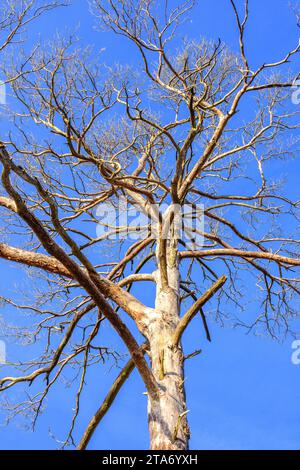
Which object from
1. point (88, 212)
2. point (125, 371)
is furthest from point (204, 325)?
point (88, 212)

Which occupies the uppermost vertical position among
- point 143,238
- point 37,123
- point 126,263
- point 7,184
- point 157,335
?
point 37,123

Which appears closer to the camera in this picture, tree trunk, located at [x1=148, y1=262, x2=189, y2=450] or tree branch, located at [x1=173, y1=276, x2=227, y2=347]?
tree trunk, located at [x1=148, y1=262, x2=189, y2=450]

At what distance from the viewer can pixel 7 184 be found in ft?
11.8

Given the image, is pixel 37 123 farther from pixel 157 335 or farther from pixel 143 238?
pixel 157 335

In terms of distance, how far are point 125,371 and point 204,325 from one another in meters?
1.33

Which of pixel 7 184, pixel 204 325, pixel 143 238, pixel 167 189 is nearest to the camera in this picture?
pixel 7 184

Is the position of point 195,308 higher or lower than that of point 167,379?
higher

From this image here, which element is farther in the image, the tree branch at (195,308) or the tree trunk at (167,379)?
the tree branch at (195,308)

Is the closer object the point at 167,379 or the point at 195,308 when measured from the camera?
the point at 195,308

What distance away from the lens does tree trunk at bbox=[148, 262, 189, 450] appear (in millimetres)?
4012

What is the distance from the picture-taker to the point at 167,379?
14.5 feet

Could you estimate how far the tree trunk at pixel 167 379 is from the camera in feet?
13.2
